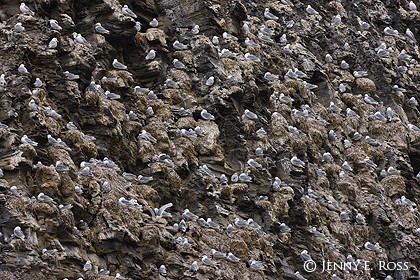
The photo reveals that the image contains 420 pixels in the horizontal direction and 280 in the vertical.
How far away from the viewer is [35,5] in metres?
24.8

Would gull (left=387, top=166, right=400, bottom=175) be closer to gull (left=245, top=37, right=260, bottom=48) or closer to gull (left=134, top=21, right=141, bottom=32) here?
gull (left=245, top=37, right=260, bottom=48)

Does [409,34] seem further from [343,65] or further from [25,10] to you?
[25,10]

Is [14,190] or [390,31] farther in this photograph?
[390,31]

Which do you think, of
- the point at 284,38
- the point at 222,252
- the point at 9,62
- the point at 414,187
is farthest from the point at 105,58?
the point at 414,187

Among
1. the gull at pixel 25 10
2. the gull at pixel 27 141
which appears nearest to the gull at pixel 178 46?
the gull at pixel 25 10

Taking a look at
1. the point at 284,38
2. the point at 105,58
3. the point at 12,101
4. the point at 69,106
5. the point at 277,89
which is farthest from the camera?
the point at 284,38

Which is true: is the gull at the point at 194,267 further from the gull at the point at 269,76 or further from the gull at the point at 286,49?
the gull at the point at 286,49

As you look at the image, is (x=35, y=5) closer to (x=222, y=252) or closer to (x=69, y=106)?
(x=69, y=106)

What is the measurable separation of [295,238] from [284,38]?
8364 mm

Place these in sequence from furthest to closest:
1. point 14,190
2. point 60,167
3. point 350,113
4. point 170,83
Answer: point 350,113 < point 170,83 < point 60,167 < point 14,190

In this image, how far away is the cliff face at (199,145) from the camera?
70.6ft

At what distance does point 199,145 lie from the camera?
2639cm

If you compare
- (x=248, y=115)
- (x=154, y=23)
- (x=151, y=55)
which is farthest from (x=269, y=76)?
(x=151, y=55)

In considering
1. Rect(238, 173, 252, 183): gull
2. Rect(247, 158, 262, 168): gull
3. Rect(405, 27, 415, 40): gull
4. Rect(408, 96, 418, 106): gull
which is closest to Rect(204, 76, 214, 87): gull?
Rect(247, 158, 262, 168): gull
